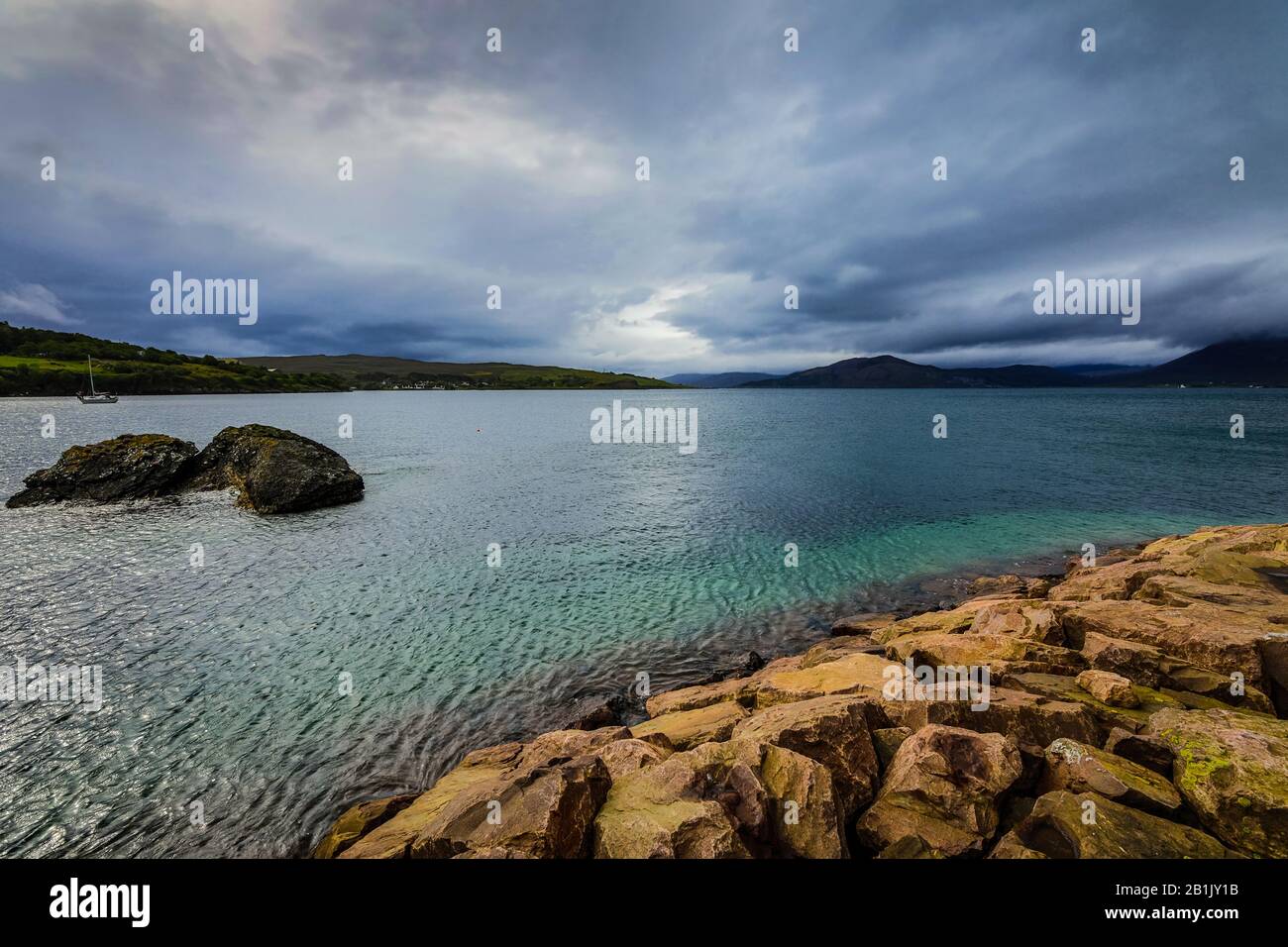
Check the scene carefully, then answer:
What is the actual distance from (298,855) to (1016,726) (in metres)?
14.7

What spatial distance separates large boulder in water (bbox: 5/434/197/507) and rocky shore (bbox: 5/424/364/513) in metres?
0.05

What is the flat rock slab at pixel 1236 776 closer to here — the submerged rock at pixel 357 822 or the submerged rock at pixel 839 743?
the submerged rock at pixel 839 743

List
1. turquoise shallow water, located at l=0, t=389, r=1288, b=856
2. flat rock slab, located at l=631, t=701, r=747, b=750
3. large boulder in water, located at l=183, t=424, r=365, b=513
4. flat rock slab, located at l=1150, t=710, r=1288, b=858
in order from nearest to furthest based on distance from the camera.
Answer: flat rock slab, located at l=1150, t=710, r=1288, b=858
flat rock slab, located at l=631, t=701, r=747, b=750
turquoise shallow water, located at l=0, t=389, r=1288, b=856
large boulder in water, located at l=183, t=424, r=365, b=513

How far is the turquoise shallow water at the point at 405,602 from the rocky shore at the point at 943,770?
3354 mm

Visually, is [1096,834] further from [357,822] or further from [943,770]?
[357,822]

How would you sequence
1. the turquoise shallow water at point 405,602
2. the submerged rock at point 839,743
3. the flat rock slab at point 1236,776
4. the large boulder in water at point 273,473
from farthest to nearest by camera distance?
the large boulder in water at point 273,473, the turquoise shallow water at point 405,602, the submerged rock at point 839,743, the flat rock slab at point 1236,776

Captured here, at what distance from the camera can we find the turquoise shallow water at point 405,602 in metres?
12.3

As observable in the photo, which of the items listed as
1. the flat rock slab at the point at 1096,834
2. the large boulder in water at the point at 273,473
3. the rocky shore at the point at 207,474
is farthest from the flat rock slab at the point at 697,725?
the large boulder in water at the point at 273,473

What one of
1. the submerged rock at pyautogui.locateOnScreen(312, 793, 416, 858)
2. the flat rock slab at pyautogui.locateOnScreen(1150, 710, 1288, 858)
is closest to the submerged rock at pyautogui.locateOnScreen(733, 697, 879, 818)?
the flat rock slab at pyautogui.locateOnScreen(1150, 710, 1288, 858)

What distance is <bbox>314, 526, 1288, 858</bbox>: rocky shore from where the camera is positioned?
7.31 meters

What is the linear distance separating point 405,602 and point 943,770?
20796 millimetres

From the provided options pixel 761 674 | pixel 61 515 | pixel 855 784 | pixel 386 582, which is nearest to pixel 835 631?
pixel 761 674

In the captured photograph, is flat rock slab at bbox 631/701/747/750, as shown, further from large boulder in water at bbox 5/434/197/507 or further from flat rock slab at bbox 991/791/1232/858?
large boulder in water at bbox 5/434/197/507

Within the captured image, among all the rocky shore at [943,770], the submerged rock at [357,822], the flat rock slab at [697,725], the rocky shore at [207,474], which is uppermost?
the rocky shore at [207,474]
